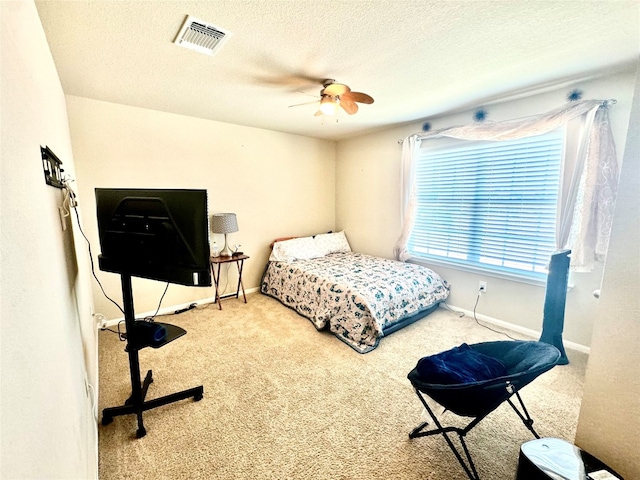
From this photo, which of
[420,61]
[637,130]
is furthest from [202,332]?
[637,130]

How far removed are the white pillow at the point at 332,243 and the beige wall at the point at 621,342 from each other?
11.0 feet

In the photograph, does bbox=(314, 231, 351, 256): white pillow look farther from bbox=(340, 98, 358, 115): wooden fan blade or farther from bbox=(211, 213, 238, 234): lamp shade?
bbox=(340, 98, 358, 115): wooden fan blade

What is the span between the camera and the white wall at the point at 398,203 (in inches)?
91.7

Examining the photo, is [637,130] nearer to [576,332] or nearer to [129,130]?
[576,332]

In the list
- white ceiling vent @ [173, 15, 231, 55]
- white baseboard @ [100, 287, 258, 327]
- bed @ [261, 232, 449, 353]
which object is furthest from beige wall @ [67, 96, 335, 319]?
white ceiling vent @ [173, 15, 231, 55]

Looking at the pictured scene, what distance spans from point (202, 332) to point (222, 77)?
2.44 meters

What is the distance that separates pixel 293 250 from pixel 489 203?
8.32 feet

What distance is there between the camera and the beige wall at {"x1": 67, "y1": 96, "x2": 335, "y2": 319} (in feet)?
9.27

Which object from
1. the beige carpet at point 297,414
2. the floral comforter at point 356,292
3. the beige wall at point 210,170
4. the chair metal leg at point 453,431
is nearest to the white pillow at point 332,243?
the beige wall at point 210,170

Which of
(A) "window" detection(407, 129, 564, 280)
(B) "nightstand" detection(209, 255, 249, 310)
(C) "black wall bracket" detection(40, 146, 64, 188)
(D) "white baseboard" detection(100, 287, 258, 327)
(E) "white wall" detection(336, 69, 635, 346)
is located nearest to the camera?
(C) "black wall bracket" detection(40, 146, 64, 188)

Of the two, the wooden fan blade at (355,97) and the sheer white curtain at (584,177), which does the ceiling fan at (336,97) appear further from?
the sheer white curtain at (584,177)

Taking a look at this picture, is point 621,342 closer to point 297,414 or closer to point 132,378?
point 297,414

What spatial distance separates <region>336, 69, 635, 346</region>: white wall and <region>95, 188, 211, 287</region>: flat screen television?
189 cm

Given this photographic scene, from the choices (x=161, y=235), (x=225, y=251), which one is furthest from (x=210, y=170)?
(x=161, y=235)
